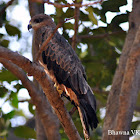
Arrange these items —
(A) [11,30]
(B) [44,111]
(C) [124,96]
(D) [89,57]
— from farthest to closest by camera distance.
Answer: (D) [89,57] < (A) [11,30] < (B) [44,111] < (C) [124,96]

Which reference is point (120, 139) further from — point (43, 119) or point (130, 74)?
point (43, 119)

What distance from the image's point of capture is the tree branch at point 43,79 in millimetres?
3510

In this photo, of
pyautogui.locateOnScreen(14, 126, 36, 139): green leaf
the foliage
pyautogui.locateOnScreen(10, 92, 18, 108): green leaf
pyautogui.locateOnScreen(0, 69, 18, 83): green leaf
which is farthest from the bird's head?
pyautogui.locateOnScreen(14, 126, 36, 139): green leaf

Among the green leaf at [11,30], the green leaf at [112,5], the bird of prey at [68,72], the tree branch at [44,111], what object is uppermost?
the green leaf at [112,5]

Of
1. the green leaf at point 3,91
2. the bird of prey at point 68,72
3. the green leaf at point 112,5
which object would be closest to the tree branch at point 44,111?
the bird of prey at point 68,72

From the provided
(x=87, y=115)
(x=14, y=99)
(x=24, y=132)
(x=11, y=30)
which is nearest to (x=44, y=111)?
(x=14, y=99)

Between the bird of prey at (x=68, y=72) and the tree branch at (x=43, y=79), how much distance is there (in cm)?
35

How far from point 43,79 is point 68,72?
1.30 m

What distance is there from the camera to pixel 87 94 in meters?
4.87

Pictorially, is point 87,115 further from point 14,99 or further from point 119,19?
point 119,19

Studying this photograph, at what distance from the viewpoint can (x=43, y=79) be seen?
13.0ft

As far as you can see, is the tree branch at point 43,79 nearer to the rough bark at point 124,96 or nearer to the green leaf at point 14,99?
the rough bark at point 124,96

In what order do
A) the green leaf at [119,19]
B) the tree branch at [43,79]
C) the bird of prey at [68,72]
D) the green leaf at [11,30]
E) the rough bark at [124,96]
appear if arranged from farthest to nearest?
the green leaf at [11,30] → the green leaf at [119,19] → the bird of prey at [68,72] → the rough bark at [124,96] → the tree branch at [43,79]

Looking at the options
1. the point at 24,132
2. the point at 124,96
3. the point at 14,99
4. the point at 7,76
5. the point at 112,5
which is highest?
the point at 112,5
